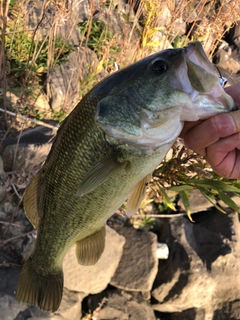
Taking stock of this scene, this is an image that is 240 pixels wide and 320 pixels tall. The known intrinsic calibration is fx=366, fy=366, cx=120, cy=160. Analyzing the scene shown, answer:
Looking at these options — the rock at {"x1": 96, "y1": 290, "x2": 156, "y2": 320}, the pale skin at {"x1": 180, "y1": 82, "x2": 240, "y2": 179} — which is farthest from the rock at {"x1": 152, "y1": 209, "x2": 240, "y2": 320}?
the pale skin at {"x1": 180, "y1": 82, "x2": 240, "y2": 179}

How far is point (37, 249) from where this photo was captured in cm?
188

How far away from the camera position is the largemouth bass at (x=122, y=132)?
52.4 inches

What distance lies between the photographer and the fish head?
132 centimetres

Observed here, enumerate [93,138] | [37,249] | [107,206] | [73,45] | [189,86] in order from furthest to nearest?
1. [73,45]
2. [37,249]
3. [107,206]
4. [93,138]
5. [189,86]

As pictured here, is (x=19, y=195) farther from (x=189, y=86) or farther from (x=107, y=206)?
(x=189, y=86)

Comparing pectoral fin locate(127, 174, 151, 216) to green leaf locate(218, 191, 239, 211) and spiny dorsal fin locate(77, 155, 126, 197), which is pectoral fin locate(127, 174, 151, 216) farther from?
green leaf locate(218, 191, 239, 211)

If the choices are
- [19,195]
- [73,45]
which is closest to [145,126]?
[19,195]

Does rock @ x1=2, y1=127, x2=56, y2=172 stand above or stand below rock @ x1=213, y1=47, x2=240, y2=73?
above

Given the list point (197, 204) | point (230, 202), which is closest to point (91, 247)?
point (230, 202)

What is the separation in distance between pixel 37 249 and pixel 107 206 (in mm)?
529

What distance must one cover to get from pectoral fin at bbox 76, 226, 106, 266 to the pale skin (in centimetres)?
63

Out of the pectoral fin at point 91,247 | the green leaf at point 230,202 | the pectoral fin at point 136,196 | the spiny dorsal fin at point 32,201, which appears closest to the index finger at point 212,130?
the pectoral fin at point 136,196

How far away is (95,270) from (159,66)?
2.37 meters

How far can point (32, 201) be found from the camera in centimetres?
178
